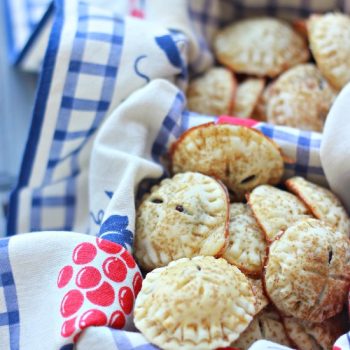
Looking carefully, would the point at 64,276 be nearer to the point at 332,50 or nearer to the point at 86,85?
the point at 86,85

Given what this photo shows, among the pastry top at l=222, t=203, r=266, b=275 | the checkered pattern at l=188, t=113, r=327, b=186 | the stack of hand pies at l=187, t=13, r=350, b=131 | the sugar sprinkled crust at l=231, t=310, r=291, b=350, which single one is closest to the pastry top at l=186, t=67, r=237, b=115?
the stack of hand pies at l=187, t=13, r=350, b=131

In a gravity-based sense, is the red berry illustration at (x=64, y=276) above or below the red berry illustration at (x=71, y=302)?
above

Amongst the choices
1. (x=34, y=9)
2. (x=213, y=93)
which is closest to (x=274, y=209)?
(x=213, y=93)

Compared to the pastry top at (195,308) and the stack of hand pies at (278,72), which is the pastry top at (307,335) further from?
the stack of hand pies at (278,72)

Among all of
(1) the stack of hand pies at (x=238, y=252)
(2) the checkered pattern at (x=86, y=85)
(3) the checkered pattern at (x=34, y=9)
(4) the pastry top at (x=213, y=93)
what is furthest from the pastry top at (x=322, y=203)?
(3) the checkered pattern at (x=34, y=9)

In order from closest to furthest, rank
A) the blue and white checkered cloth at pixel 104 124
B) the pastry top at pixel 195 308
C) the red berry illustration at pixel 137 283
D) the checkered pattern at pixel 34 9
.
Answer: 1. the pastry top at pixel 195 308
2. the red berry illustration at pixel 137 283
3. the blue and white checkered cloth at pixel 104 124
4. the checkered pattern at pixel 34 9

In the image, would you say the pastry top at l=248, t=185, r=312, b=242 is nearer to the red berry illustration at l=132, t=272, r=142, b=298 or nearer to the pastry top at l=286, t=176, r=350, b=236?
the pastry top at l=286, t=176, r=350, b=236
